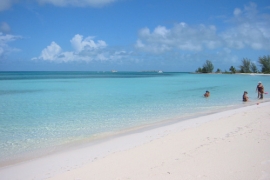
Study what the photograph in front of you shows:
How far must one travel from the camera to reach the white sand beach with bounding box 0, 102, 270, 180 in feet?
14.6

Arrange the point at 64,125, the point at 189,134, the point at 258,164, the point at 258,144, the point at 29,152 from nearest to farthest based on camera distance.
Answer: the point at 258,164, the point at 258,144, the point at 29,152, the point at 189,134, the point at 64,125

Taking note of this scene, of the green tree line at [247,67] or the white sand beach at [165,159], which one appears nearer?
the white sand beach at [165,159]

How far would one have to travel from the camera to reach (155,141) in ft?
22.4

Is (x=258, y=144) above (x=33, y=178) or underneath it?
above

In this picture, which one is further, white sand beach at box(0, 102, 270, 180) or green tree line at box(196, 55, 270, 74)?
green tree line at box(196, 55, 270, 74)

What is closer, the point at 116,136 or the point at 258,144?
the point at 258,144

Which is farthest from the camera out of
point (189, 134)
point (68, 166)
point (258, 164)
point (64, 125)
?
point (64, 125)

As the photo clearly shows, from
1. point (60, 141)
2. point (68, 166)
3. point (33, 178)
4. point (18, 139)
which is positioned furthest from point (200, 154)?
point (18, 139)

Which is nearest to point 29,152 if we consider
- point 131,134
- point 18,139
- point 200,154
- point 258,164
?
point 18,139

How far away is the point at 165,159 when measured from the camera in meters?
5.22

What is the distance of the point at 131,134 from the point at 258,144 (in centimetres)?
410

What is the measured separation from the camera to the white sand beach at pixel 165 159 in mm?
4461

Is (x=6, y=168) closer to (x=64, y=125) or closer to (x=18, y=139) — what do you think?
(x=18, y=139)

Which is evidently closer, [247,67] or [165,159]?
[165,159]
